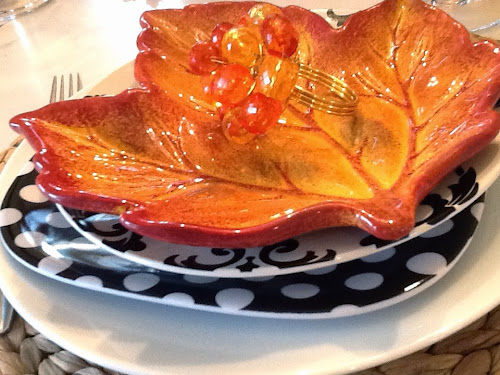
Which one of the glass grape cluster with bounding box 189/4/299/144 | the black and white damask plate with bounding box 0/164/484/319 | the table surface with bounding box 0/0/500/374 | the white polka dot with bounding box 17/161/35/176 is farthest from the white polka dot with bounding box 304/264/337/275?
the table surface with bounding box 0/0/500/374

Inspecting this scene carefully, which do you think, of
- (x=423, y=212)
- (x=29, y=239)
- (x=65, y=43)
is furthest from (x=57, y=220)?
(x=65, y=43)

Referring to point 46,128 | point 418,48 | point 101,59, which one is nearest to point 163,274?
point 46,128

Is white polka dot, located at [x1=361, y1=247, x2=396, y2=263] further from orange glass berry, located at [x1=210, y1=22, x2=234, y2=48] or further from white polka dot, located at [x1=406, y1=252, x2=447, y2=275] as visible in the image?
orange glass berry, located at [x1=210, y1=22, x2=234, y2=48]

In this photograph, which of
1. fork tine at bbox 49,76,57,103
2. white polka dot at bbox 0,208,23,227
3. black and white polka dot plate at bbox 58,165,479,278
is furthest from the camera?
fork tine at bbox 49,76,57,103

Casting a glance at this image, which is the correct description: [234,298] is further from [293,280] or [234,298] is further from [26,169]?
[26,169]

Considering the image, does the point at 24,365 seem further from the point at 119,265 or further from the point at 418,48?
the point at 418,48

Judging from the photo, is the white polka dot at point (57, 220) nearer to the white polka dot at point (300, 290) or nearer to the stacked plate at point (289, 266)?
the stacked plate at point (289, 266)

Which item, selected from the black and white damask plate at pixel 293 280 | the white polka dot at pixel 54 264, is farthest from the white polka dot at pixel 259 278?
the white polka dot at pixel 54 264
